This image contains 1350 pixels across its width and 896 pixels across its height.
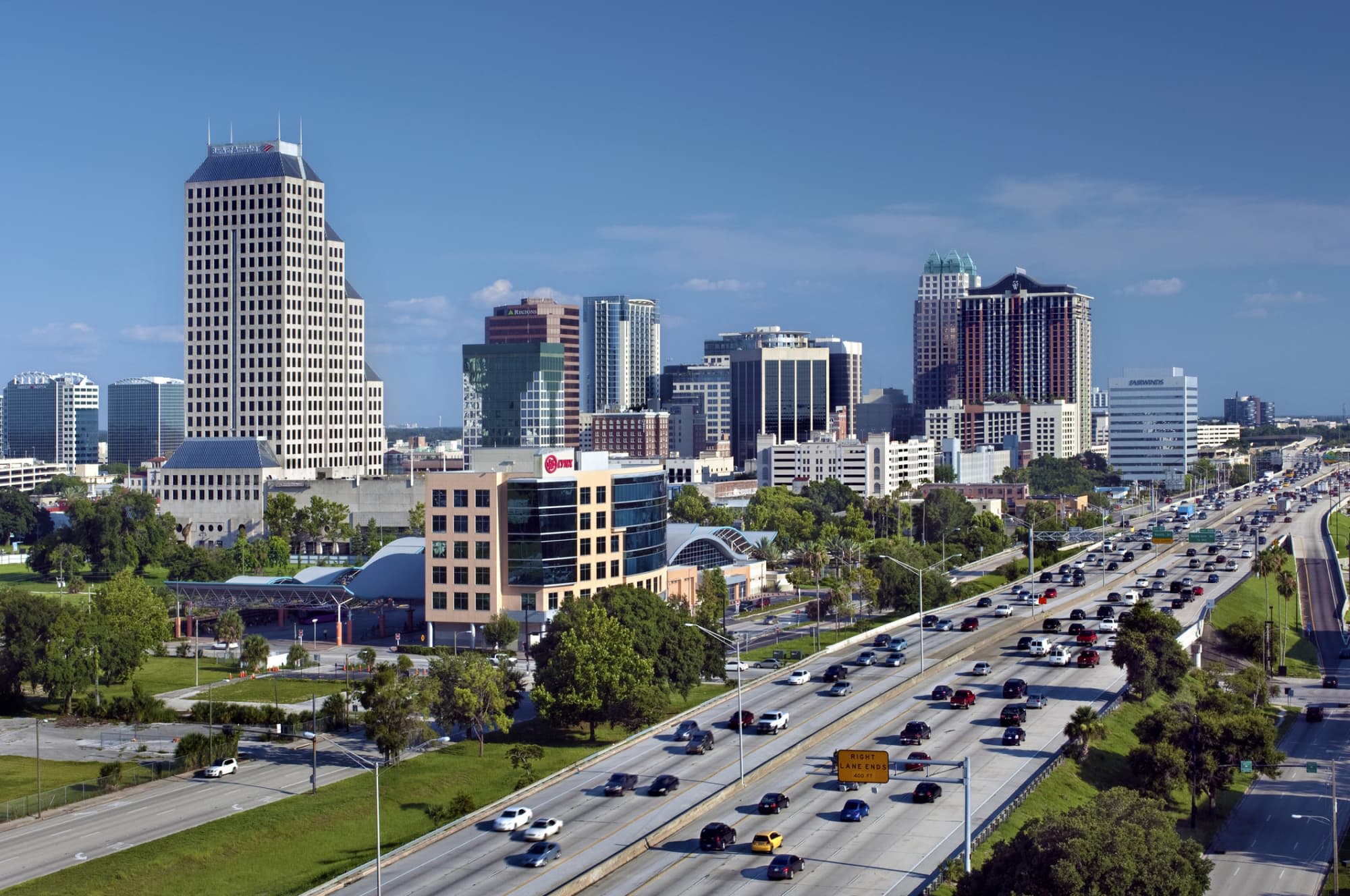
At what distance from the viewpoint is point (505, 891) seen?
65.3m

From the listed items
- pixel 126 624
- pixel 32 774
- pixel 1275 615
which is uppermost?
pixel 126 624

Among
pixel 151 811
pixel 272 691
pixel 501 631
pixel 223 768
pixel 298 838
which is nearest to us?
pixel 298 838

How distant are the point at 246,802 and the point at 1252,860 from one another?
5985 centimetres

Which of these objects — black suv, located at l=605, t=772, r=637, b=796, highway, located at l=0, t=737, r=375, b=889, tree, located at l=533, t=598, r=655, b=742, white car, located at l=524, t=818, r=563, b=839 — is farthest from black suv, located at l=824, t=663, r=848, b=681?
white car, located at l=524, t=818, r=563, b=839

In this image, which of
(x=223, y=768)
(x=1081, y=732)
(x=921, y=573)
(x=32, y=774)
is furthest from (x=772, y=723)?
(x=32, y=774)

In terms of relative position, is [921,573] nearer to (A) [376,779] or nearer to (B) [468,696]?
(B) [468,696]

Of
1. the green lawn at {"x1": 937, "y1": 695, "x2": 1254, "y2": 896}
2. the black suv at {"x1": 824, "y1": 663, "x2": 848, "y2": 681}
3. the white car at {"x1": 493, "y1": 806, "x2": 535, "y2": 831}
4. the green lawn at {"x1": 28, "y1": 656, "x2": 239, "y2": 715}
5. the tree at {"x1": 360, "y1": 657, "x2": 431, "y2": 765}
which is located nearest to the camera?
the white car at {"x1": 493, "y1": 806, "x2": 535, "y2": 831}

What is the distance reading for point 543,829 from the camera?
73.8 meters

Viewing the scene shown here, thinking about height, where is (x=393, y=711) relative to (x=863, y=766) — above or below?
below

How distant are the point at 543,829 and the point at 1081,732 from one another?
38129 mm

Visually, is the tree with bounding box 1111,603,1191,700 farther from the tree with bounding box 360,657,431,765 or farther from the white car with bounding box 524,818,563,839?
the white car with bounding box 524,818,563,839

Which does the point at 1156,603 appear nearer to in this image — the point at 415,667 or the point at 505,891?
the point at 415,667

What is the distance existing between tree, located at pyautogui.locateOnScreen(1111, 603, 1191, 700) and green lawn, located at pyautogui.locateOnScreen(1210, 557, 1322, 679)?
1631 inches

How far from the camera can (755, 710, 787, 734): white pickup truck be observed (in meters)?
97.8
